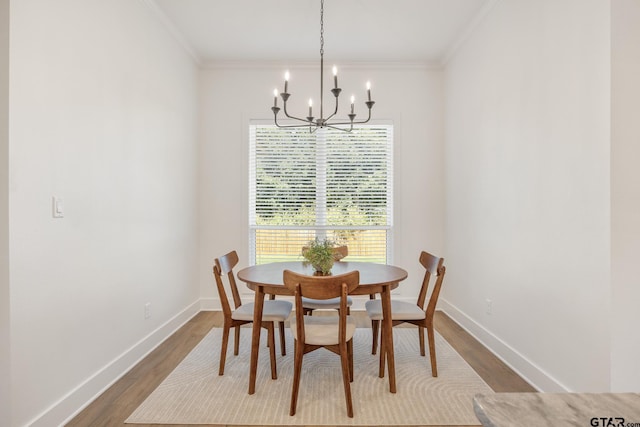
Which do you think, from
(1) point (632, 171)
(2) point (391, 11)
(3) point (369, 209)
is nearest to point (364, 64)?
(2) point (391, 11)

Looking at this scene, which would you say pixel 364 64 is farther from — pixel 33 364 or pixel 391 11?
pixel 33 364

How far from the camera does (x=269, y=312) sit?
101 inches

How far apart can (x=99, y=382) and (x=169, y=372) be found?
0.46m

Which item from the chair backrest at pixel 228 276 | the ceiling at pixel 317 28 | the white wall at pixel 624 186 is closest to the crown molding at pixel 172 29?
the ceiling at pixel 317 28

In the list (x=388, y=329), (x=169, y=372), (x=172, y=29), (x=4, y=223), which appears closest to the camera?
(x=4, y=223)

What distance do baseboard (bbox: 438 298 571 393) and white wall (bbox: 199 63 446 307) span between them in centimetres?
101

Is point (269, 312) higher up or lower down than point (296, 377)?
higher up

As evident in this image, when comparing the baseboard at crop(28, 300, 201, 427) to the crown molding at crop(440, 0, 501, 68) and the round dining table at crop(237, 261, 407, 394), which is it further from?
the crown molding at crop(440, 0, 501, 68)

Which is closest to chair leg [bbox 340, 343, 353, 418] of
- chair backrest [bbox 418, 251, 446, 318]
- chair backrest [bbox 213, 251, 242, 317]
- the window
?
chair backrest [bbox 418, 251, 446, 318]

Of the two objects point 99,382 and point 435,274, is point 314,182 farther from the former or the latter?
point 99,382

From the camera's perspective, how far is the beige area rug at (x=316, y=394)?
80.6 inches

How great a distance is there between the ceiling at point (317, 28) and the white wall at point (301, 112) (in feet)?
0.65

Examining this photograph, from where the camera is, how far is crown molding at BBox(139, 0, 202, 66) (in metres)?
3.06

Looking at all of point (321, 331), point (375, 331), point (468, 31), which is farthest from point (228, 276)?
point (468, 31)
